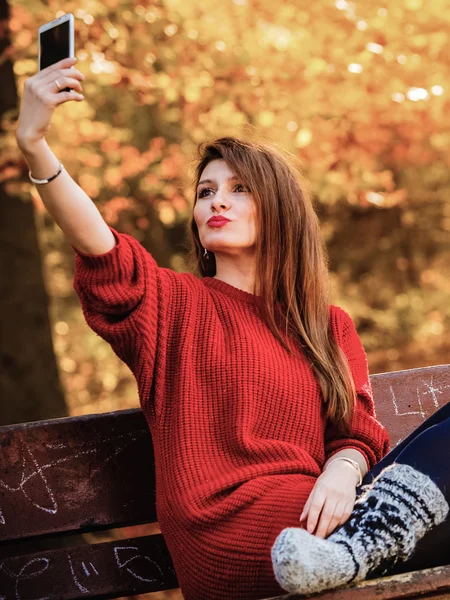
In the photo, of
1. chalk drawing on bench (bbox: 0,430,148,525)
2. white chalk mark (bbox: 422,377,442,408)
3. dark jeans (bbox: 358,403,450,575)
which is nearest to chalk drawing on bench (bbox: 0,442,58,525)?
chalk drawing on bench (bbox: 0,430,148,525)

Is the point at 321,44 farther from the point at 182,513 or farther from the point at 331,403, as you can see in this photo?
the point at 182,513

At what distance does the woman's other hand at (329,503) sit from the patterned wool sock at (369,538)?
10cm

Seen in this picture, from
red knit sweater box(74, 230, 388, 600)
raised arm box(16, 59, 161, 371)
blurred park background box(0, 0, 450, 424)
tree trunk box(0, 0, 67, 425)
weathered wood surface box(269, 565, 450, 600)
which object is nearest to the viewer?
weathered wood surface box(269, 565, 450, 600)

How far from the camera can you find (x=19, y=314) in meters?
5.29

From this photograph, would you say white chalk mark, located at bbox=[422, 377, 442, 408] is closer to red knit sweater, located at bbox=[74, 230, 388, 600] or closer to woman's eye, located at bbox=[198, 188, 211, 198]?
red knit sweater, located at bbox=[74, 230, 388, 600]

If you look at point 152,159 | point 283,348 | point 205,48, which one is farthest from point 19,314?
point 283,348

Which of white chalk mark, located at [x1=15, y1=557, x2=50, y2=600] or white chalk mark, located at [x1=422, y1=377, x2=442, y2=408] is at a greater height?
white chalk mark, located at [x1=422, y1=377, x2=442, y2=408]

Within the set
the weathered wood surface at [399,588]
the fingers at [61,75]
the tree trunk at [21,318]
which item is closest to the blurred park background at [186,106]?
the tree trunk at [21,318]

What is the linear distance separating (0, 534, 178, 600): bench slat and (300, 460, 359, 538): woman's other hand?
88 centimetres

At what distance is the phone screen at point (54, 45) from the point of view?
2.12 meters

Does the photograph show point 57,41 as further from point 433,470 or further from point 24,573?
point 24,573

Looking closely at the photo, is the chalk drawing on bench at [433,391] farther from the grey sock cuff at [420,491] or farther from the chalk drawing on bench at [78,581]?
the chalk drawing on bench at [78,581]

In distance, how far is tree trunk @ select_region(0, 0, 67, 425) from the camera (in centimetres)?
528

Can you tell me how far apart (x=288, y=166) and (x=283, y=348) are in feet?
2.27
